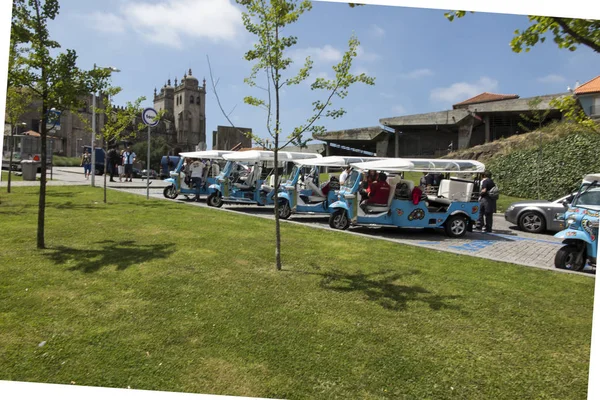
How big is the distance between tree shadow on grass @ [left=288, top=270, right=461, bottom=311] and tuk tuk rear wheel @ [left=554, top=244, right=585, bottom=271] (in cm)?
282

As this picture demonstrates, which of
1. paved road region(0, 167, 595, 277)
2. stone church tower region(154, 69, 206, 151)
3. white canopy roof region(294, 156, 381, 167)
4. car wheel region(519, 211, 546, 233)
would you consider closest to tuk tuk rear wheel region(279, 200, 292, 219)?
paved road region(0, 167, 595, 277)

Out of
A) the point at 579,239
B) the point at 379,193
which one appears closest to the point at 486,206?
the point at 379,193

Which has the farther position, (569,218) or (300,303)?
(569,218)

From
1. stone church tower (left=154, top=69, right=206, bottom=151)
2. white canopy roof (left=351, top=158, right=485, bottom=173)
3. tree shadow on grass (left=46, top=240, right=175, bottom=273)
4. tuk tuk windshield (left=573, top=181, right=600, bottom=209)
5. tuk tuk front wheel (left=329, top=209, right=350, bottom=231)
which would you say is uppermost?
stone church tower (left=154, top=69, right=206, bottom=151)

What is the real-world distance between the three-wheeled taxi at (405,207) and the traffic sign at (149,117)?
6220 mm

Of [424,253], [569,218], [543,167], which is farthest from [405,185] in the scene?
[543,167]

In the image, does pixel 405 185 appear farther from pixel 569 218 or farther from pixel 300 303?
pixel 300 303

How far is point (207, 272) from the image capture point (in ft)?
18.1

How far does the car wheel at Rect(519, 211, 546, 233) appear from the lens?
39.6 feet

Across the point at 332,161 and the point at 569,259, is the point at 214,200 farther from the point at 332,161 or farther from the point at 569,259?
the point at 569,259

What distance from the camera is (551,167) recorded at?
866 inches

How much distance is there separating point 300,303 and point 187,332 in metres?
1.30

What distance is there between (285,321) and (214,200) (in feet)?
33.7

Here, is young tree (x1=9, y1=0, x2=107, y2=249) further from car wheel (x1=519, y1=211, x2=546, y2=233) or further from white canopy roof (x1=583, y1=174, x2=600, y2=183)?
car wheel (x1=519, y1=211, x2=546, y2=233)
